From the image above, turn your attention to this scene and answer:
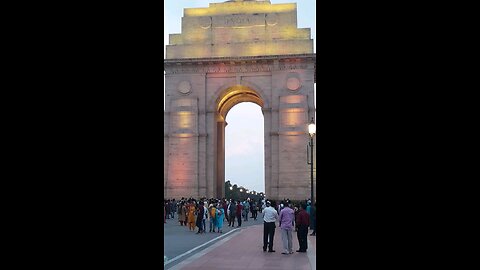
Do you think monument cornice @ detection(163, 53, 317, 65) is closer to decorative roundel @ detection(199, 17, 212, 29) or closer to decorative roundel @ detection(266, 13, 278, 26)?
decorative roundel @ detection(199, 17, 212, 29)

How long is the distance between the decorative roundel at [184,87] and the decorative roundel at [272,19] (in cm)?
911

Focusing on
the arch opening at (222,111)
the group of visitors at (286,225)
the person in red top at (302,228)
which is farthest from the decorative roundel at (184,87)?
the person in red top at (302,228)

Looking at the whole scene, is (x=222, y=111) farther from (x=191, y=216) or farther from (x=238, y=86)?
(x=191, y=216)

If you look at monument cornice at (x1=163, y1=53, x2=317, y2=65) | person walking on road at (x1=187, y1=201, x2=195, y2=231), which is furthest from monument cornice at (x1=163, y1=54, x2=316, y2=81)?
person walking on road at (x1=187, y1=201, x2=195, y2=231)

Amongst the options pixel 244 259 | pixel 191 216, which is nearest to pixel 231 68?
pixel 191 216

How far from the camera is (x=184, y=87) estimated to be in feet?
147

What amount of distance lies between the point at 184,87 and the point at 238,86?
487 centimetres

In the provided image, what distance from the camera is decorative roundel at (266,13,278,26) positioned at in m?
44.8

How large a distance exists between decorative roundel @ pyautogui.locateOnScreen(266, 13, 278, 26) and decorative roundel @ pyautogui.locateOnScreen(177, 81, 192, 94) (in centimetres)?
911

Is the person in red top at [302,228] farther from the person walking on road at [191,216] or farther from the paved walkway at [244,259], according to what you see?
the person walking on road at [191,216]

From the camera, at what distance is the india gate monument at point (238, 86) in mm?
43312
